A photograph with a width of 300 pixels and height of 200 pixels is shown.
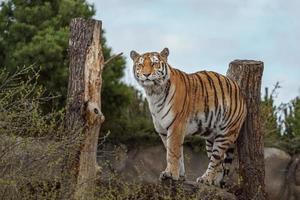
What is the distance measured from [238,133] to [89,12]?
2773 millimetres

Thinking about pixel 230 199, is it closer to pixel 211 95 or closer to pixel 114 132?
pixel 211 95

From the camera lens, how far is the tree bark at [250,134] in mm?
9109

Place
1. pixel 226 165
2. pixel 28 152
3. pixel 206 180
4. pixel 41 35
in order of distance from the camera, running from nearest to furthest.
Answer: pixel 28 152
pixel 206 180
pixel 226 165
pixel 41 35

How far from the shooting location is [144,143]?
11.2m

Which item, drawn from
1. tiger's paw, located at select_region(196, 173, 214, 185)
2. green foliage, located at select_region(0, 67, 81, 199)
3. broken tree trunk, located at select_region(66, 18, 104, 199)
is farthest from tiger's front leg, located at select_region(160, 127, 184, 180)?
green foliage, located at select_region(0, 67, 81, 199)

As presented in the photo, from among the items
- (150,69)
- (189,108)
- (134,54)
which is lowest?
(189,108)

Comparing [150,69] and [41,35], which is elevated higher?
[41,35]

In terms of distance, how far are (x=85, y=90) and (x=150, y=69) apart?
60cm

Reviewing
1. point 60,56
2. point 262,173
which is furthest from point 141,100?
point 262,173

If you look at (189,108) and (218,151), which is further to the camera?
(218,151)

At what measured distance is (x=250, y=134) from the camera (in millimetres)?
9180

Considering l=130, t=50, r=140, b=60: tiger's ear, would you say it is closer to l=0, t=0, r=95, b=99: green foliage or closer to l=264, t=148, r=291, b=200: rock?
l=0, t=0, r=95, b=99: green foliage

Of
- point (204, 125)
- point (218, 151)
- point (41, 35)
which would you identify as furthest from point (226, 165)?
point (41, 35)

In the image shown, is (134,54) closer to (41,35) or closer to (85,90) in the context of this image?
(85,90)
